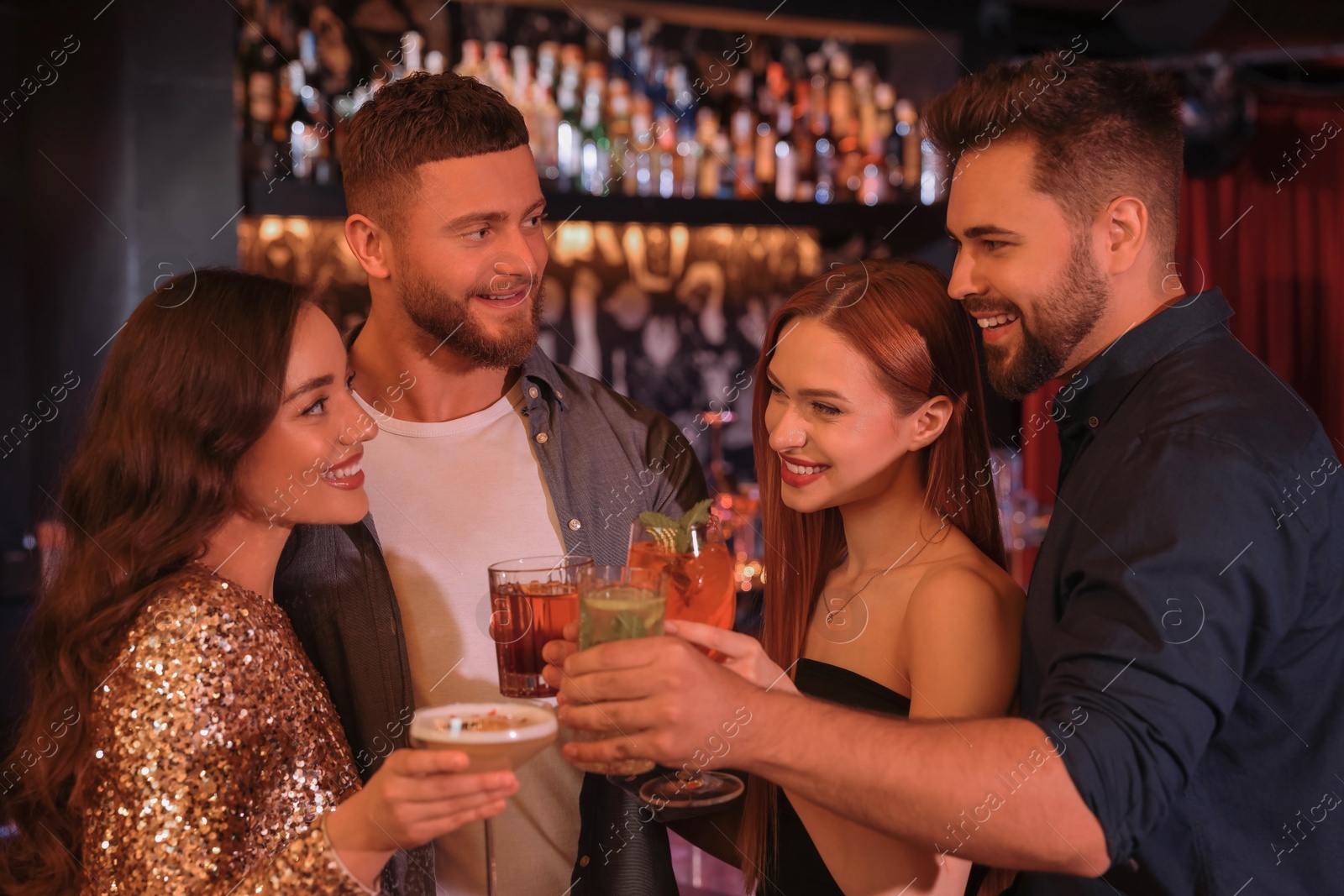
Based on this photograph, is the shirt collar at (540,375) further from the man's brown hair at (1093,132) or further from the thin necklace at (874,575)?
the man's brown hair at (1093,132)

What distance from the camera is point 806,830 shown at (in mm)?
1858

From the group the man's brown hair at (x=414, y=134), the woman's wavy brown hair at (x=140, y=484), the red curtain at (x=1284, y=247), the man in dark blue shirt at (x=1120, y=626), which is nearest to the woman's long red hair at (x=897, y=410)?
the man in dark blue shirt at (x=1120, y=626)

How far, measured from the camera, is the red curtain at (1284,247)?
17.1 ft

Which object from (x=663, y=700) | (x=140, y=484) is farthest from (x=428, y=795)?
(x=140, y=484)

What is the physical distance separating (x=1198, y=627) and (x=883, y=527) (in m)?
0.69

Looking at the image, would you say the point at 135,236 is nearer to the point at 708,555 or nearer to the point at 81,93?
the point at 81,93

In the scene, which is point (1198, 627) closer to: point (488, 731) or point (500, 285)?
point (488, 731)

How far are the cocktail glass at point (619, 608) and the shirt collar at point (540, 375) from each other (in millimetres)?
880

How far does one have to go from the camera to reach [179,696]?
4.93ft

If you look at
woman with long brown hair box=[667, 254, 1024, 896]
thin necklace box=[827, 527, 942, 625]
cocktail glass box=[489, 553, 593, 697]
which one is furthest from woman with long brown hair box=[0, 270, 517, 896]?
thin necklace box=[827, 527, 942, 625]

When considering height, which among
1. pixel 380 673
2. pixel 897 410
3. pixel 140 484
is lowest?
pixel 380 673

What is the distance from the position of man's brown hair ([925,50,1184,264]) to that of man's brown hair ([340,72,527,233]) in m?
0.96

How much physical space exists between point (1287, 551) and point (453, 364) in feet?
4.98

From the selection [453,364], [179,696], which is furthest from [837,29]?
[179,696]
